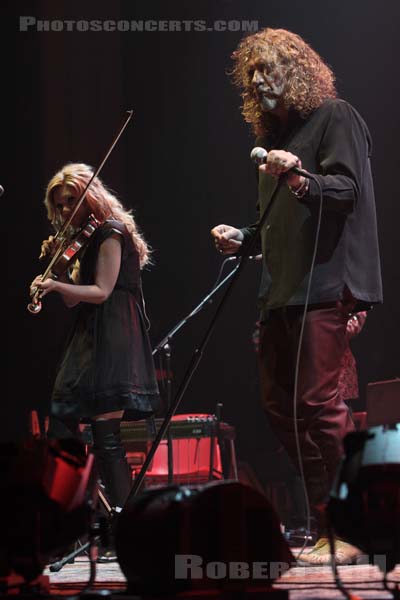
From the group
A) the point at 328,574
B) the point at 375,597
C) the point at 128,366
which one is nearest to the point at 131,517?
the point at 375,597

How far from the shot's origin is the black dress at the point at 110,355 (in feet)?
11.1

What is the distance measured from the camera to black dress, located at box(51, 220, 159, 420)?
11.1 ft

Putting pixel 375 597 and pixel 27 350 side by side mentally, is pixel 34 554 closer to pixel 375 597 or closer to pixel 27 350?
pixel 375 597

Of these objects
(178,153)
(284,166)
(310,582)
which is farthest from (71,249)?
(178,153)

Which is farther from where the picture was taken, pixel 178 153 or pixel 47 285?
pixel 178 153

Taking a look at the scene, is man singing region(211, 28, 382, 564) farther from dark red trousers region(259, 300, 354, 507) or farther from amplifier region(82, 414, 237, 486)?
amplifier region(82, 414, 237, 486)

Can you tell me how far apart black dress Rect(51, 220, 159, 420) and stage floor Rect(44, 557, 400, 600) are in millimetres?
756

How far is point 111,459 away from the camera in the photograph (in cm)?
338

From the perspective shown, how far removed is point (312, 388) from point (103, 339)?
3.46 ft

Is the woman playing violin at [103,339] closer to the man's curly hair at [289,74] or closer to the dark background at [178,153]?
the man's curly hair at [289,74]

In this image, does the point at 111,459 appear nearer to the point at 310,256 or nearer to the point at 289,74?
the point at 310,256

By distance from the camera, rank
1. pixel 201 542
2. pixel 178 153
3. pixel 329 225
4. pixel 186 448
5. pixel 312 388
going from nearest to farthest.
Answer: pixel 201 542
pixel 312 388
pixel 329 225
pixel 186 448
pixel 178 153

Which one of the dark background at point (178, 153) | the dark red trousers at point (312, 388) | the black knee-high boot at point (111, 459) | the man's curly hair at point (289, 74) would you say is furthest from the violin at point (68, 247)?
the dark background at point (178, 153)

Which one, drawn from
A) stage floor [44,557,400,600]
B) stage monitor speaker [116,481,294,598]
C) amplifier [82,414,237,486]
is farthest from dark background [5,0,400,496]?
stage monitor speaker [116,481,294,598]
